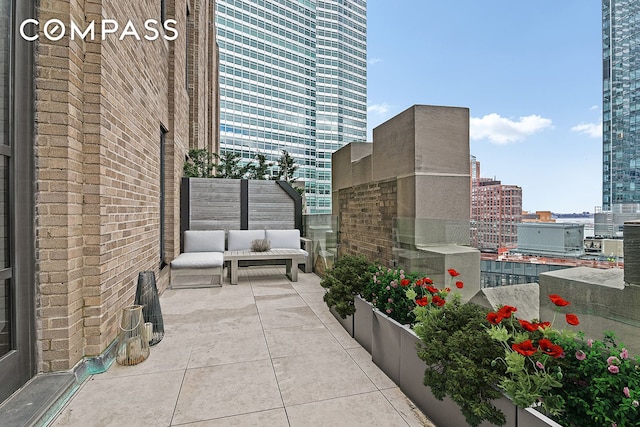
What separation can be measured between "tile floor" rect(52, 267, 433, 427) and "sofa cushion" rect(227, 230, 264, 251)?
2.38m

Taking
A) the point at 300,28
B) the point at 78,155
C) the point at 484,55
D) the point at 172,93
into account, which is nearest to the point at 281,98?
the point at 300,28

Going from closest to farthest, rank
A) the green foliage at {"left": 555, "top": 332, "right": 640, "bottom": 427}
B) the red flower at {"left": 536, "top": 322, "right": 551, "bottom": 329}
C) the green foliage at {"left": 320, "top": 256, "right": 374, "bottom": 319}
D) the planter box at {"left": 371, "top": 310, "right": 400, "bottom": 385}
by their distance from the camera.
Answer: the green foliage at {"left": 555, "top": 332, "right": 640, "bottom": 427}
the red flower at {"left": 536, "top": 322, "right": 551, "bottom": 329}
the planter box at {"left": 371, "top": 310, "right": 400, "bottom": 385}
the green foliage at {"left": 320, "top": 256, "right": 374, "bottom": 319}

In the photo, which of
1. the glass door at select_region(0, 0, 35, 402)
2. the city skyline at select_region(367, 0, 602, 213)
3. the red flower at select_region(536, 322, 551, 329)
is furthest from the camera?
the city skyline at select_region(367, 0, 602, 213)

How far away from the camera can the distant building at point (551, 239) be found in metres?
1.42

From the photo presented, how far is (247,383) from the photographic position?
1.97m

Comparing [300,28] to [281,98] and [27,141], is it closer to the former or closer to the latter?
[281,98]

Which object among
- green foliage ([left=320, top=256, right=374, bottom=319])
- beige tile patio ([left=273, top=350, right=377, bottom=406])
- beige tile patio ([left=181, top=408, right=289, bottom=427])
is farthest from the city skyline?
beige tile patio ([left=181, top=408, right=289, bottom=427])

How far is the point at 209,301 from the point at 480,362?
11.0ft

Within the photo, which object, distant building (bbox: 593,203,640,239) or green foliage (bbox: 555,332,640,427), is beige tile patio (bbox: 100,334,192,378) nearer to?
green foliage (bbox: 555,332,640,427)

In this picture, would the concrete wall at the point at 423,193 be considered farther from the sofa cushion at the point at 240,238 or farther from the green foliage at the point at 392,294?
the sofa cushion at the point at 240,238

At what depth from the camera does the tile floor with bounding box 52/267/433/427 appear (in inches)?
64.3

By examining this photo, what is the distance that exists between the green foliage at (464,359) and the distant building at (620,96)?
350 inches

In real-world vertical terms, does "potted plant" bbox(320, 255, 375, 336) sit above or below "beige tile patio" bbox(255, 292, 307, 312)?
above

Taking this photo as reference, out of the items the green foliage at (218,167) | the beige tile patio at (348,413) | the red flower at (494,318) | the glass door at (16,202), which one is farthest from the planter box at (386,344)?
the green foliage at (218,167)
